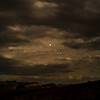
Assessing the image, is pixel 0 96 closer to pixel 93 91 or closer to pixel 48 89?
pixel 48 89

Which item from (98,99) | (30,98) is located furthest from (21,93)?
(98,99)

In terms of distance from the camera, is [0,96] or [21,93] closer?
[0,96]

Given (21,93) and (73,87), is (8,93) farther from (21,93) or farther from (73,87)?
(73,87)

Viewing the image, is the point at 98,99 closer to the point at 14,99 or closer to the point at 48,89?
the point at 48,89

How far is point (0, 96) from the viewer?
34.6 meters

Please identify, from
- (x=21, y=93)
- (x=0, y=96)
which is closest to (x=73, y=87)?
(x=21, y=93)

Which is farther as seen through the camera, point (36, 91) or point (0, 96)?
point (36, 91)

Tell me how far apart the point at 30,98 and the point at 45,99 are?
1.91m

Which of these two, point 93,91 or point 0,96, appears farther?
point 93,91

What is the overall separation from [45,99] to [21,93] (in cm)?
322

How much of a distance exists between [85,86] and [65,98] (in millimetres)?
3249

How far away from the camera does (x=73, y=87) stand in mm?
37031

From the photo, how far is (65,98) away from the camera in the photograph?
36.4 metres

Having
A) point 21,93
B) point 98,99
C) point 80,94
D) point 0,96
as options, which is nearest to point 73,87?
point 80,94
